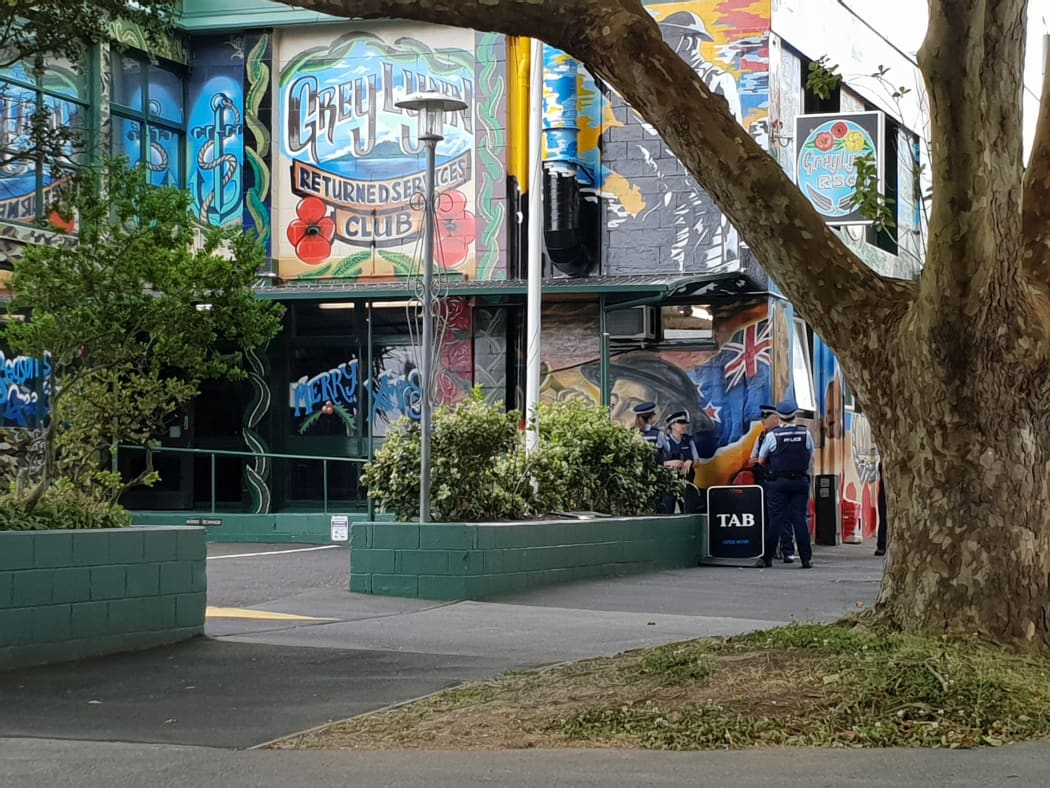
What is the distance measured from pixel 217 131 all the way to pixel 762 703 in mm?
19467

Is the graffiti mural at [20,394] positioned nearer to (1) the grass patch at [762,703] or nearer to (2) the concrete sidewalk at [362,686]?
(2) the concrete sidewalk at [362,686]

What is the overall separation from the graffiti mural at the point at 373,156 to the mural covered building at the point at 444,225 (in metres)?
0.03

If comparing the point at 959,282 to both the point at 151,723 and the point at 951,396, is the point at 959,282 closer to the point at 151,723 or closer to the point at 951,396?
the point at 951,396

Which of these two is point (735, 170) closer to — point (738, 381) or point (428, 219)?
point (428, 219)

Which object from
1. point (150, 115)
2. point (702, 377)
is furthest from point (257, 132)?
point (702, 377)

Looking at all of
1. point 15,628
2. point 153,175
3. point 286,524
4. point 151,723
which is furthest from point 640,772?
point 153,175

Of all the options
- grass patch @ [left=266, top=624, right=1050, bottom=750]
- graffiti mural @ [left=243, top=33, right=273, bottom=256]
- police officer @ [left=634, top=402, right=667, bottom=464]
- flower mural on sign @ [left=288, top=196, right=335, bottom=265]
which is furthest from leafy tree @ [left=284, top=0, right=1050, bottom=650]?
graffiti mural @ [left=243, top=33, right=273, bottom=256]

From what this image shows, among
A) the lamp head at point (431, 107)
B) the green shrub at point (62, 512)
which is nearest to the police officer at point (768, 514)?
the lamp head at point (431, 107)

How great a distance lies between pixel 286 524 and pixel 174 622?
1110 cm

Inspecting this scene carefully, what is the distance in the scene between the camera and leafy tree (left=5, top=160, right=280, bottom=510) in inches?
415

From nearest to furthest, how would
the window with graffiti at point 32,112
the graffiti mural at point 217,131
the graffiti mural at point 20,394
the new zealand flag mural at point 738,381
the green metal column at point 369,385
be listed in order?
the window with graffiti at point 32,112
the graffiti mural at point 20,394
the new zealand flag mural at point 738,381
the green metal column at point 369,385
the graffiti mural at point 217,131

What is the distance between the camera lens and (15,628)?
968 cm

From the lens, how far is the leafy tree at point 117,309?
10547mm

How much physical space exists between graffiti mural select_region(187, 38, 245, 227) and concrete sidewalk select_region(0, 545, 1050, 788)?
34.0 feet
